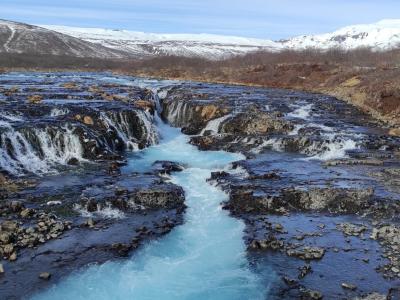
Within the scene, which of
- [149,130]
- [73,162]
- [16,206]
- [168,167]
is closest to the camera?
[16,206]

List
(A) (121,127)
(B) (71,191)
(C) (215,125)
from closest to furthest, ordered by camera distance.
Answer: (B) (71,191) → (A) (121,127) → (C) (215,125)

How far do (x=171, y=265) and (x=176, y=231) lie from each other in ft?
7.54

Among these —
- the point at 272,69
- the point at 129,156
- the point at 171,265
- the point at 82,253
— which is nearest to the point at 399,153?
the point at 129,156

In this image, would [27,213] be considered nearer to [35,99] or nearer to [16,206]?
[16,206]

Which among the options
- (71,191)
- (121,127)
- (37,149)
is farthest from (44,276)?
(121,127)

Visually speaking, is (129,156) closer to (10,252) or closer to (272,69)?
(10,252)

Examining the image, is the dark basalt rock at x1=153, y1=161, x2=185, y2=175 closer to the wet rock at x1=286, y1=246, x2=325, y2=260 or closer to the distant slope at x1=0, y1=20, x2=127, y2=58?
the wet rock at x1=286, y1=246, x2=325, y2=260

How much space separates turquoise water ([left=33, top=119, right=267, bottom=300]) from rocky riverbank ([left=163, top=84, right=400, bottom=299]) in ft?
1.87

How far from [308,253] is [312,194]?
4573 mm

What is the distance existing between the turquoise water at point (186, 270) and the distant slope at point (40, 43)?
141 meters

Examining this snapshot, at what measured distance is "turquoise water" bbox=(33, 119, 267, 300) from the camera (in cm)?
1175

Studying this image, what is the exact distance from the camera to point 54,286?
468 inches

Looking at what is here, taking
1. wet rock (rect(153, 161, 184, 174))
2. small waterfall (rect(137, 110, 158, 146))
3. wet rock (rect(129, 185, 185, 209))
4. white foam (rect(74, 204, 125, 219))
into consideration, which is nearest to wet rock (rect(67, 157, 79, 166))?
wet rock (rect(153, 161, 184, 174))

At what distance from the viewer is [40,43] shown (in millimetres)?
159625
